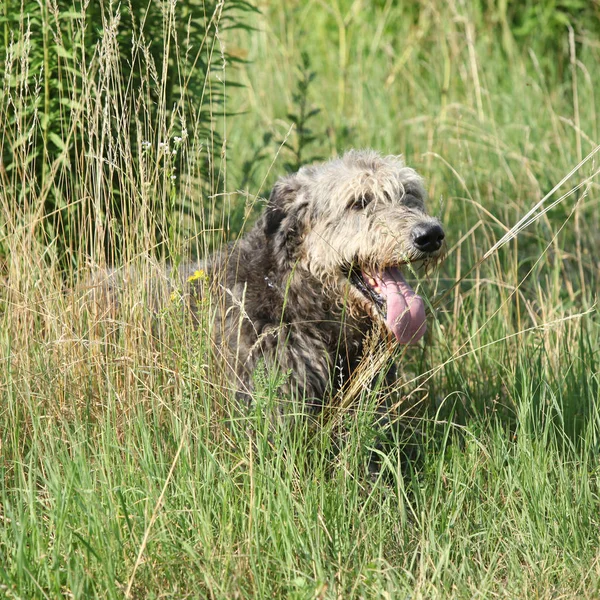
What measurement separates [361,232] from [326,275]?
270 mm

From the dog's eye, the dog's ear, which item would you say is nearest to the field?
the dog's ear

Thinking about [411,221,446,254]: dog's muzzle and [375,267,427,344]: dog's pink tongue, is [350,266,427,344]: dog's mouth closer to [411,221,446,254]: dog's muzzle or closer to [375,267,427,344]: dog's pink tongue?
[375,267,427,344]: dog's pink tongue

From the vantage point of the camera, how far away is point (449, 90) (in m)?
8.12

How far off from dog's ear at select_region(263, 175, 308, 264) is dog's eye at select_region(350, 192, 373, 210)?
25cm

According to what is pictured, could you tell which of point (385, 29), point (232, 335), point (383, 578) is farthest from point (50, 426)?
point (385, 29)

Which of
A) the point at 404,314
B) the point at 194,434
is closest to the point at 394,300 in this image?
the point at 404,314

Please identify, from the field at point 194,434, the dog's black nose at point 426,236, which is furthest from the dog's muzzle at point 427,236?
the field at point 194,434

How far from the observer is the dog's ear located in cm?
435

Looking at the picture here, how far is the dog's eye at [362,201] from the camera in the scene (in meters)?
4.31

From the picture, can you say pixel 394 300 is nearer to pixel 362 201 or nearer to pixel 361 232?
pixel 361 232

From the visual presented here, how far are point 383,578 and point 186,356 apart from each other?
129 centimetres

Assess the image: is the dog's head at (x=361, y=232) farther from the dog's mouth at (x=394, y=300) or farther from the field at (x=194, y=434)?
the field at (x=194, y=434)

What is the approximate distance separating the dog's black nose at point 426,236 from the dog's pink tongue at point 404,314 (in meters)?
0.23

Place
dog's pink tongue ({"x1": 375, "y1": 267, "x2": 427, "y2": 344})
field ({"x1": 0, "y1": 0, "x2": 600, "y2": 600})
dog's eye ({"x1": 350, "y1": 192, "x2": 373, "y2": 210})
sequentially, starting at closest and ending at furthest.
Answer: field ({"x1": 0, "y1": 0, "x2": 600, "y2": 600})
dog's pink tongue ({"x1": 375, "y1": 267, "x2": 427, "y2": 344})
dog's eye ({"x1": 350, "y1": 192, "x2": 373, "y2": 210})
